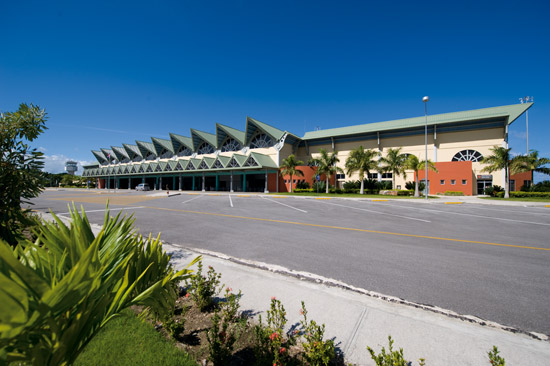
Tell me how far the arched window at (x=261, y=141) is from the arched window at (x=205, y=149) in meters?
11.8

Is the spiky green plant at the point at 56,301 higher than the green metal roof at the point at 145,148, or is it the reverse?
the green metal roof at the point at 145,148

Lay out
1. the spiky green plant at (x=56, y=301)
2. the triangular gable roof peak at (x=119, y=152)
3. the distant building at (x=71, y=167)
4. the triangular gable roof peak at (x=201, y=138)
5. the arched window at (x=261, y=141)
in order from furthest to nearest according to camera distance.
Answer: the distant building at (x=71, y=167), the triangular gable roof peak at (x=119, y=152), the triangular gable roof peak at (x=201, y=138), the arched window at (x=261, y=141), the spiky green plant at (x=56, y=301)

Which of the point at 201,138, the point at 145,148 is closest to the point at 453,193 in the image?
the point at 201,138

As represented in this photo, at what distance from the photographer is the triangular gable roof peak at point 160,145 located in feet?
194

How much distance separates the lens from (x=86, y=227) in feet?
5.63

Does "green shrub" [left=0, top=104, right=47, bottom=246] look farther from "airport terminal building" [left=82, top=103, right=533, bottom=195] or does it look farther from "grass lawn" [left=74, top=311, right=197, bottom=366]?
"airport terminal building" [left=82, top=103, right=533, bottom=195]

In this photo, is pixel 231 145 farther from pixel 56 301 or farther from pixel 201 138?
pixel 56 301

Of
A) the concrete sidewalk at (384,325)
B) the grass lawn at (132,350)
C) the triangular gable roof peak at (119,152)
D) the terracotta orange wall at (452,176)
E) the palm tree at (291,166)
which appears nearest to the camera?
the grass lawn at (132,350)

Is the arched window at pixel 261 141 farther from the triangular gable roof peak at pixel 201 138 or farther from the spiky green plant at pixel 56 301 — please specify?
the spiky green plant at pixel 56 301

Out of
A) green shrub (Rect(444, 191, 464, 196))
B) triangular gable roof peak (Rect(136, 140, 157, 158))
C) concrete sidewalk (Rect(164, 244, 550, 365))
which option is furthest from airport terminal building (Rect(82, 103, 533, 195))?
concrete sidewalk (Rect(164, 244, 550, 365))

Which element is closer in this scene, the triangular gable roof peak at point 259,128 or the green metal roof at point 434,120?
the green metal roof at point 434,120

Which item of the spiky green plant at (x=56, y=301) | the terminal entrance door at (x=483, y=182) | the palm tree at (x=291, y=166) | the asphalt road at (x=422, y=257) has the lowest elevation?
the asphalt road at (x=422, y=257)

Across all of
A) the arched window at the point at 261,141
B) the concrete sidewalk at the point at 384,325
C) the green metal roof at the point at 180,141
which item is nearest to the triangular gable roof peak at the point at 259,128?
the arched window at the point at 261,141

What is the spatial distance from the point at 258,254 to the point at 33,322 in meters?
5.09
